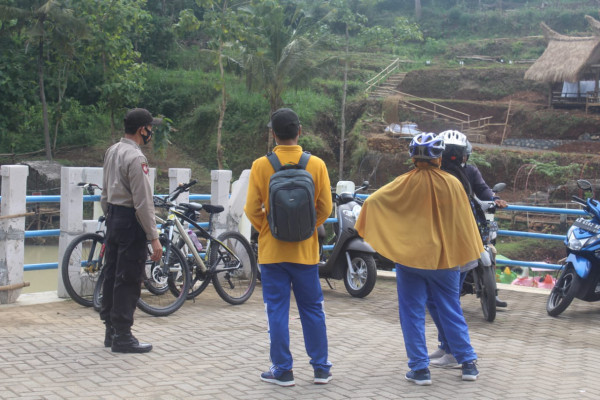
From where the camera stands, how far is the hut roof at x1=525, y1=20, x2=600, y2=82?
34.2 meters

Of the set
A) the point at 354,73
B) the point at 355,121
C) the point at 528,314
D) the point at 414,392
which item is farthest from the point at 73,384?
the point at 354,73

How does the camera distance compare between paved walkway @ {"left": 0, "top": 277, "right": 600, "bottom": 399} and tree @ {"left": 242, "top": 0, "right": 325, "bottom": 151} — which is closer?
paved walkway @ {"left": 0, "top": 277, "right": 600, "bottom": 399}

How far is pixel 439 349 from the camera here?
557 centimetres

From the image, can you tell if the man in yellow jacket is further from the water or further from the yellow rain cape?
the water

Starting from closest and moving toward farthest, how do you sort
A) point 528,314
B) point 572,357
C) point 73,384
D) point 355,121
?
point 73,384
point 572,357
point 528,314
point 355,121

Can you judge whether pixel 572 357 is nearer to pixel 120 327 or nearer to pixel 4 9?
pixel 120 327

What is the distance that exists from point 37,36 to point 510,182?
782 inches

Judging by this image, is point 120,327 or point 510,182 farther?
point 510,182

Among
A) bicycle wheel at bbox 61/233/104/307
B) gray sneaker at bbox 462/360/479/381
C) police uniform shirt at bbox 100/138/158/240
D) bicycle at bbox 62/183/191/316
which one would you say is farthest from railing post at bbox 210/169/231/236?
gray sneaker at bbox 462/360/479/381

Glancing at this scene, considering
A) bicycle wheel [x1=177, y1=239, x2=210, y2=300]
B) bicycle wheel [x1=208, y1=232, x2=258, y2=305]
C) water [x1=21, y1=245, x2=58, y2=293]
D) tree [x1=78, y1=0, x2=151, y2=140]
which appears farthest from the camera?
tree [x1=78, y1=0, x2=151, y2=140]

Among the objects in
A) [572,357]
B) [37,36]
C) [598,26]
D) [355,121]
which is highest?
[598,26]

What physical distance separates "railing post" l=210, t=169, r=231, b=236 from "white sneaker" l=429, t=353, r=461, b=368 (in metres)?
3.92

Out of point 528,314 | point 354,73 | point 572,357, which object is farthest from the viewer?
point 354,73

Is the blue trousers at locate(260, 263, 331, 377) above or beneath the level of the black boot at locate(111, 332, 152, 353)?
above
